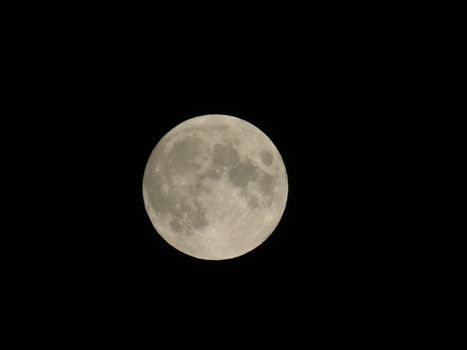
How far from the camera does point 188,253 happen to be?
20.5 ft

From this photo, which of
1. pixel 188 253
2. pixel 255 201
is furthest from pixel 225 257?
pixel 255 201

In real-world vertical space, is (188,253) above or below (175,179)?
below

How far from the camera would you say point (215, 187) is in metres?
5.47

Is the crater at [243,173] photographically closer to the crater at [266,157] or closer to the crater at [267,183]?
the crater at [267,183]

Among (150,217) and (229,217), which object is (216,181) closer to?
(229,217)

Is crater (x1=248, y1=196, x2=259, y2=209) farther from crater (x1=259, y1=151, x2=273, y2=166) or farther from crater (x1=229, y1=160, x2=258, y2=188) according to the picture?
crater (x1=259, y1=151, x2=273, y2=166)

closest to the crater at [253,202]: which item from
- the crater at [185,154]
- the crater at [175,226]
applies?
the crater at [185,154]

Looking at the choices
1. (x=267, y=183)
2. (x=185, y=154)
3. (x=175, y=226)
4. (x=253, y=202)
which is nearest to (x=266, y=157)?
(x=267, y=183)

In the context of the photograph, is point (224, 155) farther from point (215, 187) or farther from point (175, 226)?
point (175, 226)

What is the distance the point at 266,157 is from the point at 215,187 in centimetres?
85

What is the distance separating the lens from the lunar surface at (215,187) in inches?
217

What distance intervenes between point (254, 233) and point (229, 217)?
0.52 metres

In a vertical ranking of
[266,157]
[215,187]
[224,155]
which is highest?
[266,157]

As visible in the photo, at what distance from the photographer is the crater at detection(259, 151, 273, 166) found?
231 inches
